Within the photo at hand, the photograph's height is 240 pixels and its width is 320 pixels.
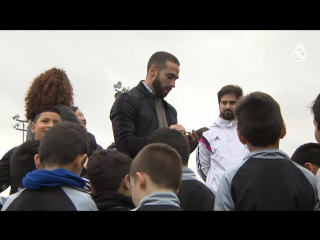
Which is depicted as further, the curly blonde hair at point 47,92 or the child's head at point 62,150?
the curly blonde hair at point 47,92

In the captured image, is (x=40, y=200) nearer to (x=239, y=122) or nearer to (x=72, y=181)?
(x=72, y=181)

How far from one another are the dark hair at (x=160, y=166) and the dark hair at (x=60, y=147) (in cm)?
45

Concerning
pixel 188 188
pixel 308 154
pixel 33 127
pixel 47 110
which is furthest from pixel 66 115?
pixel 308 154

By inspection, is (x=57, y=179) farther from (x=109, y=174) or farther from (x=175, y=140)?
(x=175, y=140)

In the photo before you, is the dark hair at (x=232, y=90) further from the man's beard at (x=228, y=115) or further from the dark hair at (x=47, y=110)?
the dark hair at (x=47, y=110)

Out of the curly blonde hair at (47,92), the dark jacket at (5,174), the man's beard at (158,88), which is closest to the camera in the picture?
the dark jacket at (5,174)

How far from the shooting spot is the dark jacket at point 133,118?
4.02 metres

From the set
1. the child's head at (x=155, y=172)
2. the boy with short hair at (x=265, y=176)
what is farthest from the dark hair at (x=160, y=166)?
the boy with short hair at (x=265, y=176)

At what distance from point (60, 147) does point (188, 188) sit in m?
0.95

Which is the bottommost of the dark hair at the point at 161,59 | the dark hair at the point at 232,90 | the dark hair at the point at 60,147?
the dark hair at the point at 60,147

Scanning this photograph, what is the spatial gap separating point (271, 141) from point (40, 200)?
1429 millimetres

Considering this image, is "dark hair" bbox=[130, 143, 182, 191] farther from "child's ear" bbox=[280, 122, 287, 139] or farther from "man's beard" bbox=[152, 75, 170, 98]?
"man's beard" bbox=[152, 75, 170, 98]

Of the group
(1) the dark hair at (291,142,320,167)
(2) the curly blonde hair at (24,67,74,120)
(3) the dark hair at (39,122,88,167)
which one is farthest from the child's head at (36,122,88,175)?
(1) the dark hair at (291,142,320,167)

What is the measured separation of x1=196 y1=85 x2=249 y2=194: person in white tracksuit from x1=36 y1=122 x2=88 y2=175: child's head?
2257 millimetres
